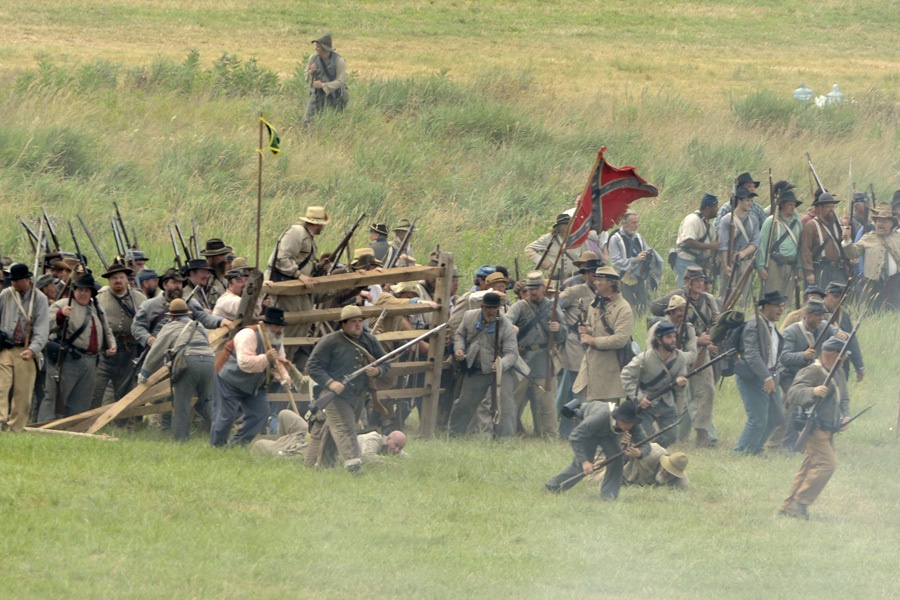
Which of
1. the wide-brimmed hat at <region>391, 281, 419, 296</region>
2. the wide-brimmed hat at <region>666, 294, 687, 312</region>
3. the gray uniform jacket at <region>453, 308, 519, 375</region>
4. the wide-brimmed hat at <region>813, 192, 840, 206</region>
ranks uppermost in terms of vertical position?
the wide-brimmed hat at <region>813, 192, 840, 206</region>

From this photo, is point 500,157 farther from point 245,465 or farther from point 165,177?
point 245,465

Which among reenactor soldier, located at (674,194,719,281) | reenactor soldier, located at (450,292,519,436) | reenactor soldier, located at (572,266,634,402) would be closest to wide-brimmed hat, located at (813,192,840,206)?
reenactor soldier, located at (674,194,719,281)

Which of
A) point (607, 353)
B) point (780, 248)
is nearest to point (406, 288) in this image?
point (607, 353)

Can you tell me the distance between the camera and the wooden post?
16.5 m

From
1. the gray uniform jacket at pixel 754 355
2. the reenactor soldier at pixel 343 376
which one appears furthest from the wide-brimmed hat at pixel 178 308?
the gray uniform jacket at pixel 754 355

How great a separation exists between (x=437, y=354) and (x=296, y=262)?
1.98m

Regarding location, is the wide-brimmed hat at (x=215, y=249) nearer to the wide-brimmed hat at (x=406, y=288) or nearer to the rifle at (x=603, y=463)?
the wide-brimmed hat at (x=406, y=288)

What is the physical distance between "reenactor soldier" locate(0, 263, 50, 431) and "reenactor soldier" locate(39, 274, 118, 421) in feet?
1.44

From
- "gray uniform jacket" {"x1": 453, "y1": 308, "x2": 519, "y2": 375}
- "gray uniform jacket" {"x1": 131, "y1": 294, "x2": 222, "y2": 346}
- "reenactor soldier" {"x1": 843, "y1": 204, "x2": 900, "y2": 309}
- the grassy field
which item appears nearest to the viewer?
the grassy field

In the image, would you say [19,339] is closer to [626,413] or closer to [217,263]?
[217,263]

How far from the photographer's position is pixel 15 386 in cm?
1500

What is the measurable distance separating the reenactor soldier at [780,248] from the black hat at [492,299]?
5.47 m

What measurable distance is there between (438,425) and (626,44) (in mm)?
31997

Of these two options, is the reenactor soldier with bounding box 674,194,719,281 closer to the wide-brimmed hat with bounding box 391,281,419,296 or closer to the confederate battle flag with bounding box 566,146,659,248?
the confederate battle flag with bounding box 566,146,659,248
